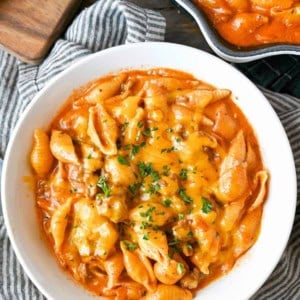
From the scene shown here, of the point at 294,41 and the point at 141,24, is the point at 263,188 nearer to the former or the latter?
the point at 294,41

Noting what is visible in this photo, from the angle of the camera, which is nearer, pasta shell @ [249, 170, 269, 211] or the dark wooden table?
pasta shell @ [249, 170, 269, 211]

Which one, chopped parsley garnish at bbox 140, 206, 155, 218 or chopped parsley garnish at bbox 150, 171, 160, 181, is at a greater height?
chopped parsley garnish at bbox 150, 171, 160, 181

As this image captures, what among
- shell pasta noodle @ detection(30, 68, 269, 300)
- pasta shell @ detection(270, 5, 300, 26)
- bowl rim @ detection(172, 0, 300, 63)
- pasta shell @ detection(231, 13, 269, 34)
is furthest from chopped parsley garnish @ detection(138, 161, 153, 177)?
pasta shell @ detection(270, 5, 300, 26)

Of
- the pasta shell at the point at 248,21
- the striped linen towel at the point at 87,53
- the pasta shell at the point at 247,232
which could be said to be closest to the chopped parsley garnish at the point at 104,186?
the pasta shell at the point at 247,232

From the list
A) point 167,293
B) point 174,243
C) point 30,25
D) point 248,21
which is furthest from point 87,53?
point 167,293

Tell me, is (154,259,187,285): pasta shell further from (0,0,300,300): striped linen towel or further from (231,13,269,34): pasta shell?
(231,13,269,34): pasta shell

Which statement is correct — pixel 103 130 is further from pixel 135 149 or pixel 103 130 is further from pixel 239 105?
pixel 239 105

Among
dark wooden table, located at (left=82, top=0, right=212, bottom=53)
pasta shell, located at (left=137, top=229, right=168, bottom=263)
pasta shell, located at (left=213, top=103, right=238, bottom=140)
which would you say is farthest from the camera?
dark wooden table, located at (left=82, top=0, right=212, bottom=53)
